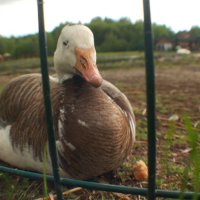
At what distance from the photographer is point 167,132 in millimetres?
1393

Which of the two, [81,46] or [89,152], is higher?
[81,46]

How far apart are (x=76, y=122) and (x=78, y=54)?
27 cm

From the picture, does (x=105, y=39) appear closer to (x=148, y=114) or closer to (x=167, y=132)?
(x=167, y=132)

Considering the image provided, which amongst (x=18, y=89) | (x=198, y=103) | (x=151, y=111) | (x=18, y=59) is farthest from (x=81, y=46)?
(x=18, y=59)

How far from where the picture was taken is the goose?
1.57 metres

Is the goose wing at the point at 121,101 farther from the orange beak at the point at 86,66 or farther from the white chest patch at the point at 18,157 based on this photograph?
the white chest patch at the point at 18,157

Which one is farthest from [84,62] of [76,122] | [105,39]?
[105,39]

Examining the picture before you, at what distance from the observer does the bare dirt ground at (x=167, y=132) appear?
1.58 metres

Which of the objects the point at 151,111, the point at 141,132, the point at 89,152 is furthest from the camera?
the point at 141,132

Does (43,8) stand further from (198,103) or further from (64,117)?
(198,103)

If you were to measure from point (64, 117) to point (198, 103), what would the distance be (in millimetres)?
2147

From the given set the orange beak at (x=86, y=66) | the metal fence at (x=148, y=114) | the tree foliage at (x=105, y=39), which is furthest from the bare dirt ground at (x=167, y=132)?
the tree foliage at (x=105, y=39)

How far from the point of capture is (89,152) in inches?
61.4

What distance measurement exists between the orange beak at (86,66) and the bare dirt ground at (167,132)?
35 cm
